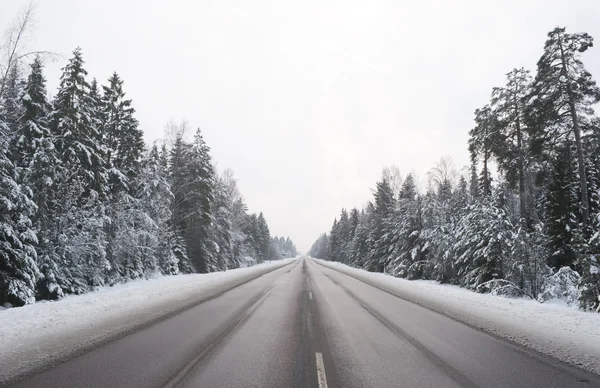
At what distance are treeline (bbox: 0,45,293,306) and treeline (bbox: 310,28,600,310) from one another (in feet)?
63.7

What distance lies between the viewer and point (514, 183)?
23.0 metres

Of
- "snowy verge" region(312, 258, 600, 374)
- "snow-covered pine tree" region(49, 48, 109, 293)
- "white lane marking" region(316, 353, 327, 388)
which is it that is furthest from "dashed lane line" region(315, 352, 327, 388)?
"snow-covered pine tree" region(49, 48, 109, 293)

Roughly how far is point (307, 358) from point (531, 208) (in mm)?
25163

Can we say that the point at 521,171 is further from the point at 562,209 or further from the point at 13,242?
the point at 13,242

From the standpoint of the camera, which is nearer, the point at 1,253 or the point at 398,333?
the point at 398,333

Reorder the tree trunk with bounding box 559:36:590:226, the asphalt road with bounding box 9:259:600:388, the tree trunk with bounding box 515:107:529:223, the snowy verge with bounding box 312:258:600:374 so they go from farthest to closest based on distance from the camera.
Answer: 1. the tree trunk with bounding box 515:107:529:223
2. the tree trunk with bounding box 559:36:590:226
3. the snowy verge with bounding box 312:258:600:374
4. the asphalt road with bounding box 9:259:600:388

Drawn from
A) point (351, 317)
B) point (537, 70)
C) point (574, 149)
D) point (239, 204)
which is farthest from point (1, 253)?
point (239, 204)

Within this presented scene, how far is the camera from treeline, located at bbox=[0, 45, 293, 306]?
11344 mm

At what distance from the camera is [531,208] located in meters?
23.3

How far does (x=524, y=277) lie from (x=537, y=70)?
12670 millimetres

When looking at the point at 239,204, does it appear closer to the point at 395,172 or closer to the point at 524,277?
the point at 395,172

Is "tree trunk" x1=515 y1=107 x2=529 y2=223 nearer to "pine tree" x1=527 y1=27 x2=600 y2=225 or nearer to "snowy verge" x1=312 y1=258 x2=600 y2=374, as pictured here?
"pine tree" x1=527 y1=27 x2=600 y2=225

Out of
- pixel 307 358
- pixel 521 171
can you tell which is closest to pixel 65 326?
pixel 307 358

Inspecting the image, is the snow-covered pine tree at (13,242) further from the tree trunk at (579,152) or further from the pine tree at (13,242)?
the tree trunk at (579,152)
